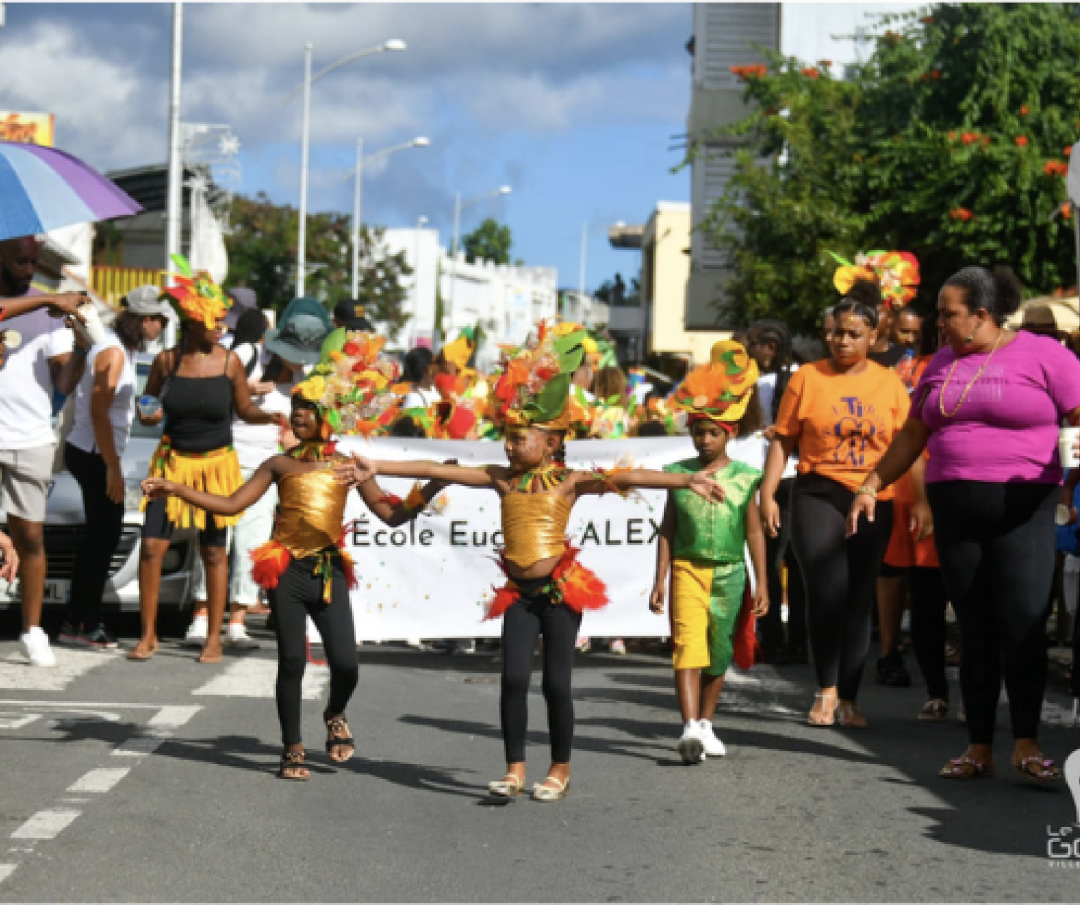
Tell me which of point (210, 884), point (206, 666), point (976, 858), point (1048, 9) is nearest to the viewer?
point (210, 884)

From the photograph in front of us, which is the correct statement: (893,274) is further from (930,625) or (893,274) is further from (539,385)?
(539,385)

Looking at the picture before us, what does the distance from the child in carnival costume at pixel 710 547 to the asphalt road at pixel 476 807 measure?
401mm

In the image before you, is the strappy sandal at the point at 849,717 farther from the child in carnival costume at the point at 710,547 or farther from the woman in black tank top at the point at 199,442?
the woman in black tank top at the point at 199,442

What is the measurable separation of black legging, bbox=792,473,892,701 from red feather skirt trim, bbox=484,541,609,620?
218 centimetres

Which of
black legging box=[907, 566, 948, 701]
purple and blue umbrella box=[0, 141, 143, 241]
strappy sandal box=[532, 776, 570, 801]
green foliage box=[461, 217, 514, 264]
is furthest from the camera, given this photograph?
green foliage box=[461, 217, 514, 264]

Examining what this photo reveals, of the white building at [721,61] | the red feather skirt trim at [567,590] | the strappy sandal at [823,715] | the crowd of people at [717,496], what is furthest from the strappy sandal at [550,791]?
the white building at [721,61]

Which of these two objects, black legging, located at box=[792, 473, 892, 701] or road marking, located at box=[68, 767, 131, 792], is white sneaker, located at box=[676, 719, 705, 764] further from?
road marking, located at box=[68, 767, 131, 792]

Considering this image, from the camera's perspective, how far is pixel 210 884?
233 inches

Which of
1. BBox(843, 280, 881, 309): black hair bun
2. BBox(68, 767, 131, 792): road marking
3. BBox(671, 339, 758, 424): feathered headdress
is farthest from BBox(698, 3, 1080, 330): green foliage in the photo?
BBox(68, 767, 131, 792): road marking

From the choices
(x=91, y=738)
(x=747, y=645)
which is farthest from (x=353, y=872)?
(x=747, y=645)

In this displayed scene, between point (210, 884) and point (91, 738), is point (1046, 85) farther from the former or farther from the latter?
point (210, 884)

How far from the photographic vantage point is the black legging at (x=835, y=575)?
382 inches

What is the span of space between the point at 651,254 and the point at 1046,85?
62455 millimetres

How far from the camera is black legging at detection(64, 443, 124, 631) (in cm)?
1191
